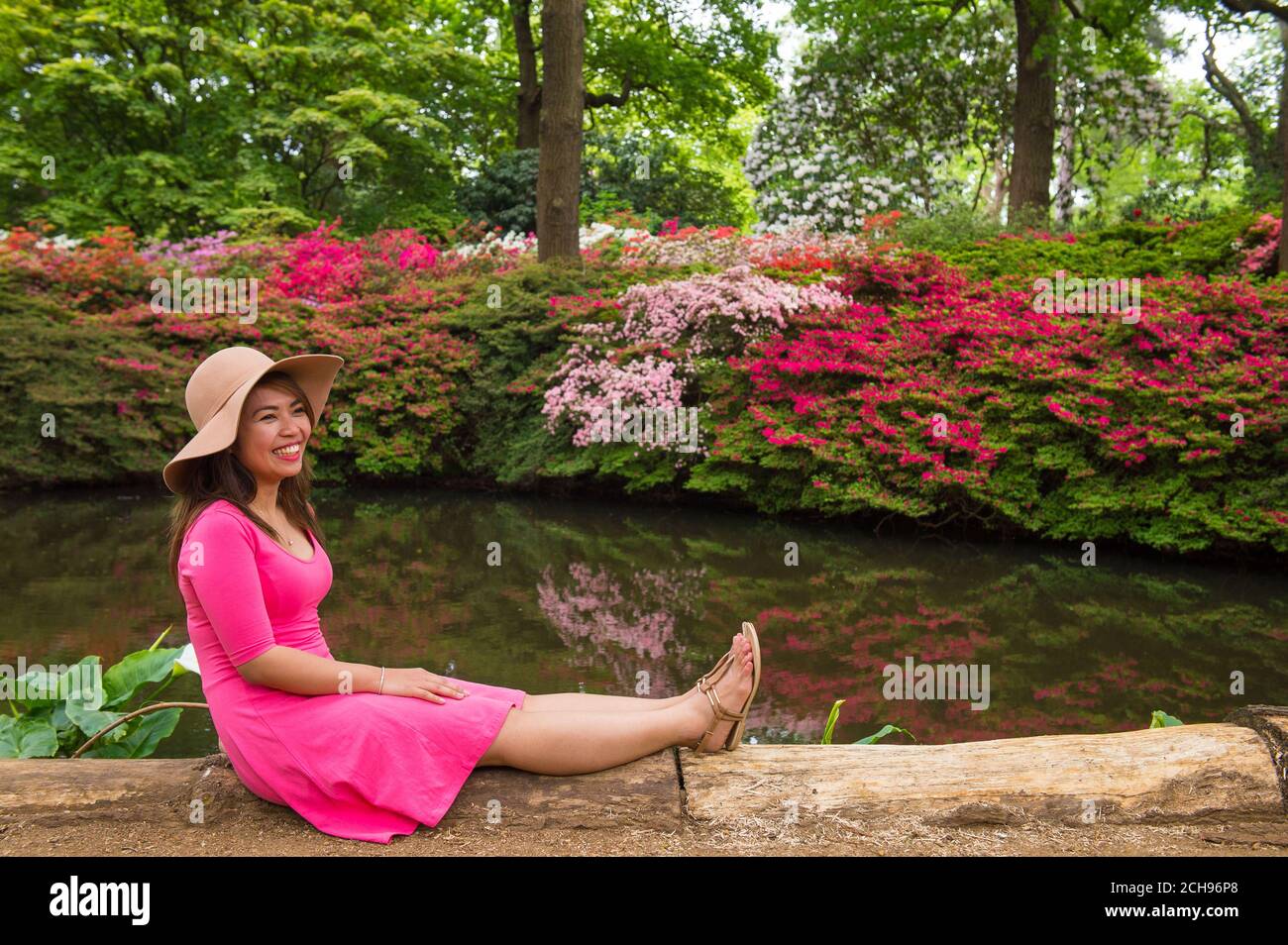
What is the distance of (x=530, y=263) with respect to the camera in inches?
483

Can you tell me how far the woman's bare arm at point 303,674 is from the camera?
2.48 m

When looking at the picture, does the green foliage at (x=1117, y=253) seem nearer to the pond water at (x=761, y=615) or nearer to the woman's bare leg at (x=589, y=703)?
the pond water at (x=761, y=615)

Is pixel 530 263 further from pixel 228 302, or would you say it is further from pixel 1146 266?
pixel 1146 266

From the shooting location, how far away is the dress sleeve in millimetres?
2432

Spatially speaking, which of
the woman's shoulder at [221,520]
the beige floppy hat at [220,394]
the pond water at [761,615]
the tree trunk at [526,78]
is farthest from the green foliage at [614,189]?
the woman's shoulder at [221,520]

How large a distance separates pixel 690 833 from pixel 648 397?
7536mm

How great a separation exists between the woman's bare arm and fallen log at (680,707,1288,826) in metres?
0.89

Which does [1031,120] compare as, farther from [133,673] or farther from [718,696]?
[133,673]

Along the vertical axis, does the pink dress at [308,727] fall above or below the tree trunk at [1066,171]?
below

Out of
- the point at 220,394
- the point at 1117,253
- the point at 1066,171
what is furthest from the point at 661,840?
the point at 1066,171

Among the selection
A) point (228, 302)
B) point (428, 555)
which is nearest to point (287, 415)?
point (428, 555)

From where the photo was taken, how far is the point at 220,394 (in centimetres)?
259

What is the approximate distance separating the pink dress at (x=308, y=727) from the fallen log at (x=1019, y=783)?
0.64 m

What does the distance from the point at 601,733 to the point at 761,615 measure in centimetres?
378
